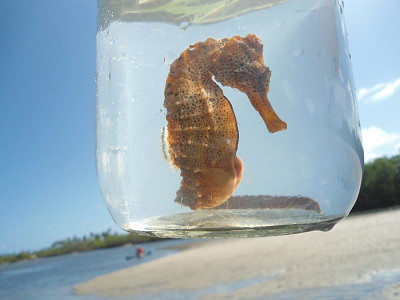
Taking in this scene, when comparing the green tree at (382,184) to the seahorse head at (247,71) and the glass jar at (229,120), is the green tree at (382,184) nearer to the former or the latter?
the glass jar at (229,120)

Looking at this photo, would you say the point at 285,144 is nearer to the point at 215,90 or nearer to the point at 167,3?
the point at 215,90

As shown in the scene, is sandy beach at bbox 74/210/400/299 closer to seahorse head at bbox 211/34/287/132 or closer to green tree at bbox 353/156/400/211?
seahorse head at bbox 211/34/287/132

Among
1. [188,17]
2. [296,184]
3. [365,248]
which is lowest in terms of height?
[365,248]

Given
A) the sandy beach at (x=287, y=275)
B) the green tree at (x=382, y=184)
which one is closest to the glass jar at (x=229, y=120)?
the sandy beach at (x=287, y=275)

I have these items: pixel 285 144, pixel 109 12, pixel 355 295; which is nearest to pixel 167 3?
pixel 109 12

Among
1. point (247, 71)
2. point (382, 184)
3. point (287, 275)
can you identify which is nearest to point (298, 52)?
point (247, 71)

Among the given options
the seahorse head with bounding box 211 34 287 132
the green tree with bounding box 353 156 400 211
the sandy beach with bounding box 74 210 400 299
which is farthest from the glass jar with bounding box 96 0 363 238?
the green tree with bounding box 353 156 400 211

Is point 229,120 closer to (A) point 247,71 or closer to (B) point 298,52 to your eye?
(A) point 247,71
